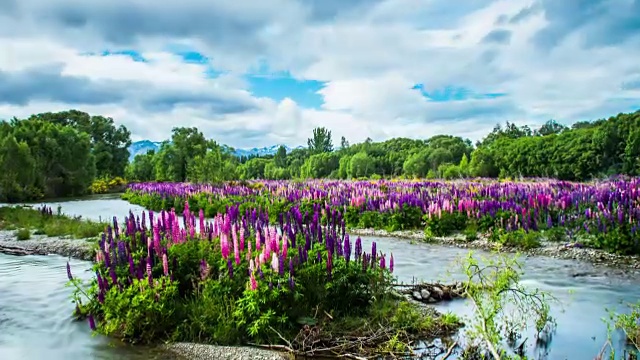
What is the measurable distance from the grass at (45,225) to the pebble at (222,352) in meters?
10.3

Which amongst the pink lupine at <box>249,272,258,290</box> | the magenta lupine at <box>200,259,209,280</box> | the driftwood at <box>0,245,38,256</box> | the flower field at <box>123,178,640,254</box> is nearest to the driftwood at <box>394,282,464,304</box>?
the flower field at <box>123,178,640,254</box>

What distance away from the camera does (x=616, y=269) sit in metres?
11.6

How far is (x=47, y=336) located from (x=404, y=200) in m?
13.5

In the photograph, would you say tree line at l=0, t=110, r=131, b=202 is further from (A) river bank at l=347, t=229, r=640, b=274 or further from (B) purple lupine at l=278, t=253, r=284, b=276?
(B) purple lupine at l=278, t=253, r=284, b=276

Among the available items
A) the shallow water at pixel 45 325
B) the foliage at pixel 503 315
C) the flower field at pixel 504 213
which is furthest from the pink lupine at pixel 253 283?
the foliage at pixel 503 315

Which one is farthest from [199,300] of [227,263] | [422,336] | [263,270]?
[422,336]

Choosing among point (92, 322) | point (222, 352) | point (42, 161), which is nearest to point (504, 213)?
point (222, 352)

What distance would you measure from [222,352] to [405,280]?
5.09 m

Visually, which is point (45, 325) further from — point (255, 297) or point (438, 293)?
point (438, 293)

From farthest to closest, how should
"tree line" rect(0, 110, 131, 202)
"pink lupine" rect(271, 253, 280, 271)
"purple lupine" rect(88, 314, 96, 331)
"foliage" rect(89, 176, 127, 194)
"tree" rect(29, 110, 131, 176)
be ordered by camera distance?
"tree" rect(29, 110, 131, 176) → "foliage" rect(89, 176, 127, 194) → "tree line" rect(0, 110, 131, 202) → "purple lupine" rect(88, 314, 96, 331) → "pink lupine" rect(271, 253, 280, 271)

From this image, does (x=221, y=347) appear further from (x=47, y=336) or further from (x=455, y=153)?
(x=455, y=153)

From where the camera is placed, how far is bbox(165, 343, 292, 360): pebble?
6441 mm

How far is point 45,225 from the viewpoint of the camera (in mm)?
19297

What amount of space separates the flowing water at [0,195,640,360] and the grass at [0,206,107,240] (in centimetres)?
276
